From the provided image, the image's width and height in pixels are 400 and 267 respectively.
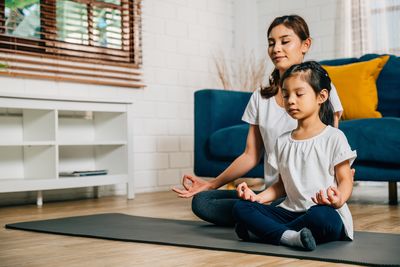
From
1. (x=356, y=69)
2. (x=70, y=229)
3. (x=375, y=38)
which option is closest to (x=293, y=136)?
(x=70, y=229)

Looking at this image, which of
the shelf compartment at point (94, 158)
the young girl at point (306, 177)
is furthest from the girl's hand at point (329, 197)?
the shelf compartment at point (94, 158)

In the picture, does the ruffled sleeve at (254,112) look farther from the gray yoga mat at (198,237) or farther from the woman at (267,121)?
the gray yoga mat at (198,237)

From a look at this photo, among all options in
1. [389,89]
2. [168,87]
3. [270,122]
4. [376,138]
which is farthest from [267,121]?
[168,87]

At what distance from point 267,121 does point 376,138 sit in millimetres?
1005

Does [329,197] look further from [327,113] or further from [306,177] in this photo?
[327,113]

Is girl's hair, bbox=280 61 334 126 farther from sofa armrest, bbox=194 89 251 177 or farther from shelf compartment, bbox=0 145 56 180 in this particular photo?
shelf compartment, bbox=0 145 56 180

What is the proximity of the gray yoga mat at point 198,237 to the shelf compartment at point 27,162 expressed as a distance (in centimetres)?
79

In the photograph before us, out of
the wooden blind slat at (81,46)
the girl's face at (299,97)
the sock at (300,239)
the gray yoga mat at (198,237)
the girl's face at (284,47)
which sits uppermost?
the wooden blind slat at (81,46)

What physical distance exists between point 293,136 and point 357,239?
0.41 metres

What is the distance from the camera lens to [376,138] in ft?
10.2

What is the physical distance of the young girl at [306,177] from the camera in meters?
1.88

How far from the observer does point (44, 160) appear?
3.66 metres

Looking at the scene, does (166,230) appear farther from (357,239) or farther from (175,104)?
(175,104)

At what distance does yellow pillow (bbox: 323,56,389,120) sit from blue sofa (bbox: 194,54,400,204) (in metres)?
0.06
